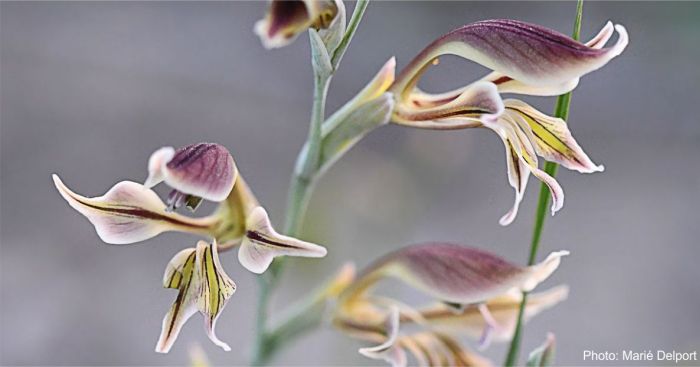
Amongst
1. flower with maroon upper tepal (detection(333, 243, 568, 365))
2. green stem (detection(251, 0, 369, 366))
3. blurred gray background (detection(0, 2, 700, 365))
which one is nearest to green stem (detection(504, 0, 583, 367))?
flower with maroon upper tepal (detection(333, 243, 568, 365))

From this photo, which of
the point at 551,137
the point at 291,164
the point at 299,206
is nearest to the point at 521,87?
the point at 551,137

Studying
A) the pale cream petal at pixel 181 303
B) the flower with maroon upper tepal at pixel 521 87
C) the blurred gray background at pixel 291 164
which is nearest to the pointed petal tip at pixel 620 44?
the flower with maroon upper tepal at pixel 521 87

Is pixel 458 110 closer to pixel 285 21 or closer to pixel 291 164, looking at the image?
pixel 285 21

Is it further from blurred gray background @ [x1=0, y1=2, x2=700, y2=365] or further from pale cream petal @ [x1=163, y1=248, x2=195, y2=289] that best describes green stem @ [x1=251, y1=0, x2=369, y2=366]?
blurred gray background @ [x1=0, y1=2, x2=700, y2=365]

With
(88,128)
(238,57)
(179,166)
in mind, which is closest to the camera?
(179,166)

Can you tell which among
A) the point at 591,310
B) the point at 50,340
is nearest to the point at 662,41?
the point at 591,310

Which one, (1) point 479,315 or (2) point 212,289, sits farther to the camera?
(1) point 479,315

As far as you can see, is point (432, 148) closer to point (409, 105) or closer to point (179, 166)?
point (409, 105)
